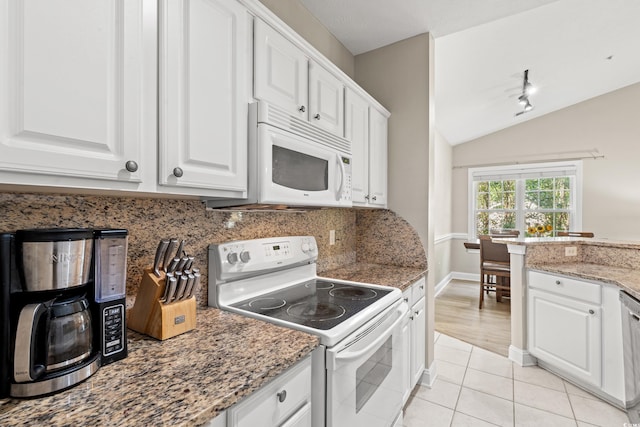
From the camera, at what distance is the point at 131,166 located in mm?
857

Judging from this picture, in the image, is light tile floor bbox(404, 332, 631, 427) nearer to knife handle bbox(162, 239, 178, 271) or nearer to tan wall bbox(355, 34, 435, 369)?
tan wall bbox(355, 34, 435, 369)

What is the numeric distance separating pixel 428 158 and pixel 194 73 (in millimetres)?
1810

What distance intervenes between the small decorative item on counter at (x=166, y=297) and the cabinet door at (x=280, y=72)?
0.75 m

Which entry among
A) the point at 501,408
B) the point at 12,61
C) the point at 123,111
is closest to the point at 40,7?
the point at 12,61

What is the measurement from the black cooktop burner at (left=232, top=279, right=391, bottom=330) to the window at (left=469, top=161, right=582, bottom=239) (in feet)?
14.9

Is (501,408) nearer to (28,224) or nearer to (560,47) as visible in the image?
(28,224)

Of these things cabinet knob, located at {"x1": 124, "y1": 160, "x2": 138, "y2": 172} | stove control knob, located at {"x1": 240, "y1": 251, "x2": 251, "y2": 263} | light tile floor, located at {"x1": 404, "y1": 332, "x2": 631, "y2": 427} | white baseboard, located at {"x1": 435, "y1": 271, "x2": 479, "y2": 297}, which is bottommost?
light tile floor, located at {"x1": 404, "y1": 332, "x2": 631, "y2": 427}

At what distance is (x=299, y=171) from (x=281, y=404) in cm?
94

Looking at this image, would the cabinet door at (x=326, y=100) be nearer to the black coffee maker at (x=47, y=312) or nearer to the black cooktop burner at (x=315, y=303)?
the black cooktop burner at (x=315, y=303)

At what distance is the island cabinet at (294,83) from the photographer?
52.2 inches

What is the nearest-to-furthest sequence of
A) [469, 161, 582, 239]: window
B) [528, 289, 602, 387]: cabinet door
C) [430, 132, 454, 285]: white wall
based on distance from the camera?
[528, 289, 602, 387]: cabinet door < [430, 132, 454, 285]: white wall < [469, 161, 582, 239]: window

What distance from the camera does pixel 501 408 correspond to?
2.05 metres

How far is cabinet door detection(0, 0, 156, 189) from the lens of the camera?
67 cm

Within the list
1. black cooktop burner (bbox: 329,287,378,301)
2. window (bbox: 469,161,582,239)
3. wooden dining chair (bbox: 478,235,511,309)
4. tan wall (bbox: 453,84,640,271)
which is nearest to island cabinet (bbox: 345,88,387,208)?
black cooktop burner (bbox: 329,287,378,301)
